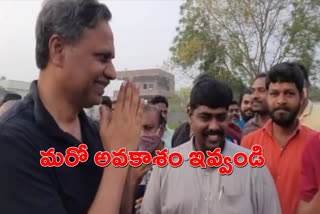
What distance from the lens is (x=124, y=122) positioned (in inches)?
55.4

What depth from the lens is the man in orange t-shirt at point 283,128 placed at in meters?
2.84

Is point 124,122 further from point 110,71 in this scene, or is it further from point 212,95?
point 212,95

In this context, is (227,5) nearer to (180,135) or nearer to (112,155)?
(180,135)

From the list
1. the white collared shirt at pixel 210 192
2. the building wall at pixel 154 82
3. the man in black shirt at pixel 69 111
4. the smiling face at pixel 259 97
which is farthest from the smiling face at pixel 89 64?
the building wall at pixel 154 82

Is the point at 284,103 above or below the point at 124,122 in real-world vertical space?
above

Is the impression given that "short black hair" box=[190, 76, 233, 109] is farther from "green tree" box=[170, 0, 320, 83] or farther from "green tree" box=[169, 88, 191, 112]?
"green tree" box=[169, 88, 191, 112]

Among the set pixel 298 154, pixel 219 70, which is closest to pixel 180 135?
pixel 298 154

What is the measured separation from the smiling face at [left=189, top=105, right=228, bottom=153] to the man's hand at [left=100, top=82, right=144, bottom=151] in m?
1.10

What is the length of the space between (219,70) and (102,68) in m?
17.4

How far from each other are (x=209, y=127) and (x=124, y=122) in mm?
1169

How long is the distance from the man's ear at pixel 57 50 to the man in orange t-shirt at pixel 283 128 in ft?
6.21

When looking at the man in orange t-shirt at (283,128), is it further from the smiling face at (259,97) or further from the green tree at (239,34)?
the green tree at (239,34)

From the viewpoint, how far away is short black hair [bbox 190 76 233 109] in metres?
2.53

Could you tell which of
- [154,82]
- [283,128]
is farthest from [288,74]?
[154,82]
